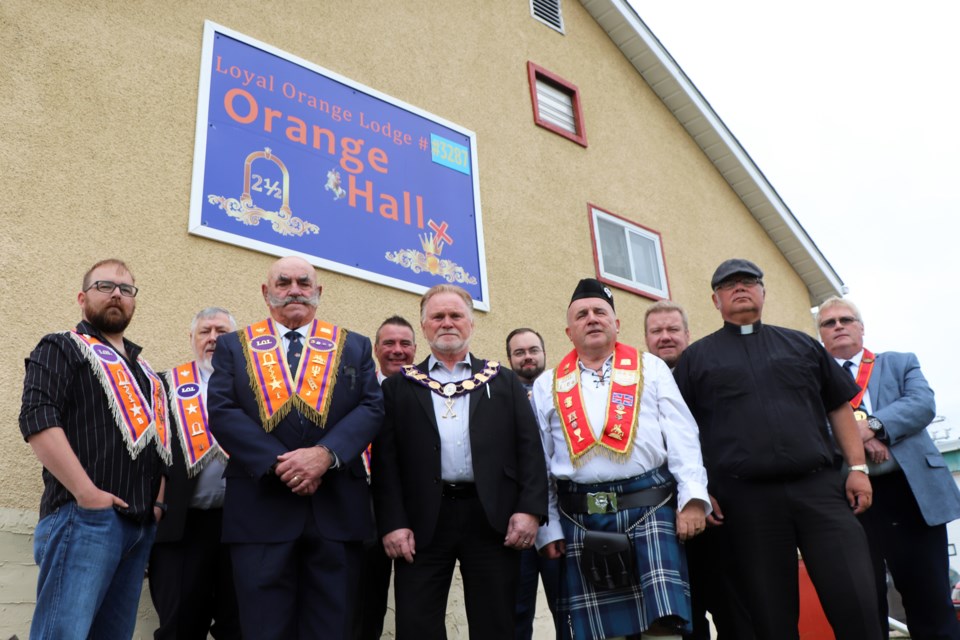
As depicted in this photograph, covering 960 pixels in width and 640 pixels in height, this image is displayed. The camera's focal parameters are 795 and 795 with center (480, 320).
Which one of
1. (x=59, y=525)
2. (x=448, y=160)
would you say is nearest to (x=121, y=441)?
(x=59, y=525)

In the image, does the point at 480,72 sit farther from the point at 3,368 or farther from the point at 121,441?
the point at 121,441

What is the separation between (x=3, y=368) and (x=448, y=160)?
390 cm

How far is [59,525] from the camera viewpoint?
282 cm

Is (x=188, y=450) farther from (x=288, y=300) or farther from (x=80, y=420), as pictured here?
(x=288, y=300)

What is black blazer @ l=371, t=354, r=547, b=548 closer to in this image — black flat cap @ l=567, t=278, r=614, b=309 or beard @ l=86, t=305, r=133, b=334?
black flat cap @ l=567, t=278, r=614, b=309

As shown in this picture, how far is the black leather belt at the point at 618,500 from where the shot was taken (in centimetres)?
321

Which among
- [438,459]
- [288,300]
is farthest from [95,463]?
[438,459]

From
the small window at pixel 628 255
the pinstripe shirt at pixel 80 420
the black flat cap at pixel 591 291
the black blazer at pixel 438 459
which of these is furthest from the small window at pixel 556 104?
the pinstripe shirt at pixel 80 420

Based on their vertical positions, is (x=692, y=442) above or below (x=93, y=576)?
above

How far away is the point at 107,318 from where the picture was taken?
3238 mm

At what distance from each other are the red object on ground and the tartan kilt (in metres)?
2.48

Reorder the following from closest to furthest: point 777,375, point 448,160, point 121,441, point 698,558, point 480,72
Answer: point 121,441
point 777,375
point 698,558
point 448,160
point 480,72

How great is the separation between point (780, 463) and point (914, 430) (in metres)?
1.18

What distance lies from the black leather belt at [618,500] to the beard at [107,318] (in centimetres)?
204
